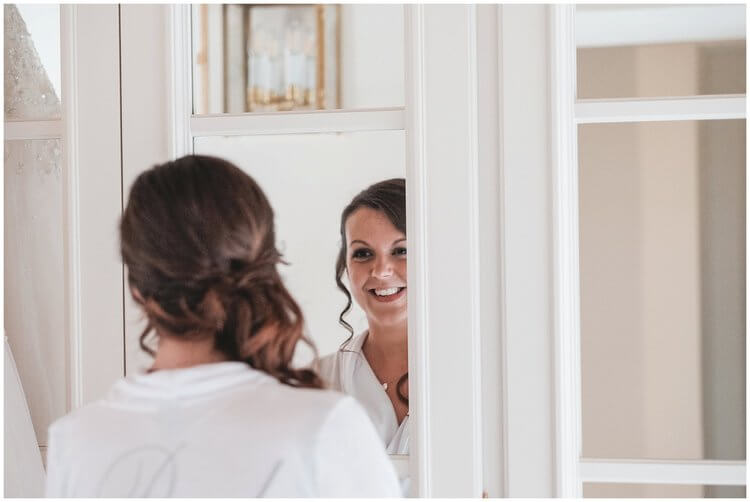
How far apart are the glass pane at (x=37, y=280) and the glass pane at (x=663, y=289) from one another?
784 mm

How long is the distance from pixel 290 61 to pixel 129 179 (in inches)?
56.5

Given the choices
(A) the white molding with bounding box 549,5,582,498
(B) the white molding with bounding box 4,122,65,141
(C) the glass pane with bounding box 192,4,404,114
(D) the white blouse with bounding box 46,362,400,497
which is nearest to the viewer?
(D) the white blouse with bounding box 46,362,400,497

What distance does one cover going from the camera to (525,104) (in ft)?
3.57

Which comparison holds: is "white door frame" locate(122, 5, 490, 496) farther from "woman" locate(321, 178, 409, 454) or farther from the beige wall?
the beige wall

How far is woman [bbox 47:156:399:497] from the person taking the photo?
0.70 metres

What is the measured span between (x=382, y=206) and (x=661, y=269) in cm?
40

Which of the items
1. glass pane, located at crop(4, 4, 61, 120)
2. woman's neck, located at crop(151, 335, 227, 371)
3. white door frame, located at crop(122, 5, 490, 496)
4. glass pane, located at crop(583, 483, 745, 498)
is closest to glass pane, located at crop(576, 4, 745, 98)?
white door frame, located at crop(122, 5, 490, 496)

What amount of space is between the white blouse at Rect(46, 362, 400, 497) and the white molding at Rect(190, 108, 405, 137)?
48 centimetres

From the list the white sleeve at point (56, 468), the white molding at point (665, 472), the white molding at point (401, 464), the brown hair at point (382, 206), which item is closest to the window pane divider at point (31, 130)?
the brown hair at point (382, 206)

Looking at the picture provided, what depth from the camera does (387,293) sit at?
114 centimetres

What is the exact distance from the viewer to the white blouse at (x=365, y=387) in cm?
114

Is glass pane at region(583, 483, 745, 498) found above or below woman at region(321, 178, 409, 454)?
below

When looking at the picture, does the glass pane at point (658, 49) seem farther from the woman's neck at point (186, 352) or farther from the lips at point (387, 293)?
the woman's neck at point (186, 352)

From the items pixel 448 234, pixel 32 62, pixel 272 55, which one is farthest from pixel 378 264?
pixel 272 55
